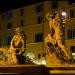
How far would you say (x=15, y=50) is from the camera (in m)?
12.0

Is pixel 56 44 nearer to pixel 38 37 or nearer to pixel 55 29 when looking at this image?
pixel 55 29

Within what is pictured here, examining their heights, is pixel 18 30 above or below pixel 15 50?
above

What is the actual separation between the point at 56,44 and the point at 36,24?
103 ft

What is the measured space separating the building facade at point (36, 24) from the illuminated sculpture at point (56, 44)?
24228mm

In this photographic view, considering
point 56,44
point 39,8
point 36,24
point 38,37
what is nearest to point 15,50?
point 56,44

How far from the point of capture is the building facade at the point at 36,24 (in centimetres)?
3869

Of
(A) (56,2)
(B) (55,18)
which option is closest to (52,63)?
(B) (55,18)

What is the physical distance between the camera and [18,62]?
11812 millimetres

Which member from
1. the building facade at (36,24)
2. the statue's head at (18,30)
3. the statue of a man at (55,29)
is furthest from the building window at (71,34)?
the statue of a man at (55,29)

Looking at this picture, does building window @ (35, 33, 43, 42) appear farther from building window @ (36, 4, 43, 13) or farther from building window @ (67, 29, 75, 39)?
building window @ (67, 29, 75, 39)

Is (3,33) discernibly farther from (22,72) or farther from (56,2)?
(22,72)

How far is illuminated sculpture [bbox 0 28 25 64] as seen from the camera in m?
11.9

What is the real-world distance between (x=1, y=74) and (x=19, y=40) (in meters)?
2.45

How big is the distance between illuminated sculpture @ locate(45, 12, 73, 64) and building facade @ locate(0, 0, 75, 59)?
24228 millimetres
